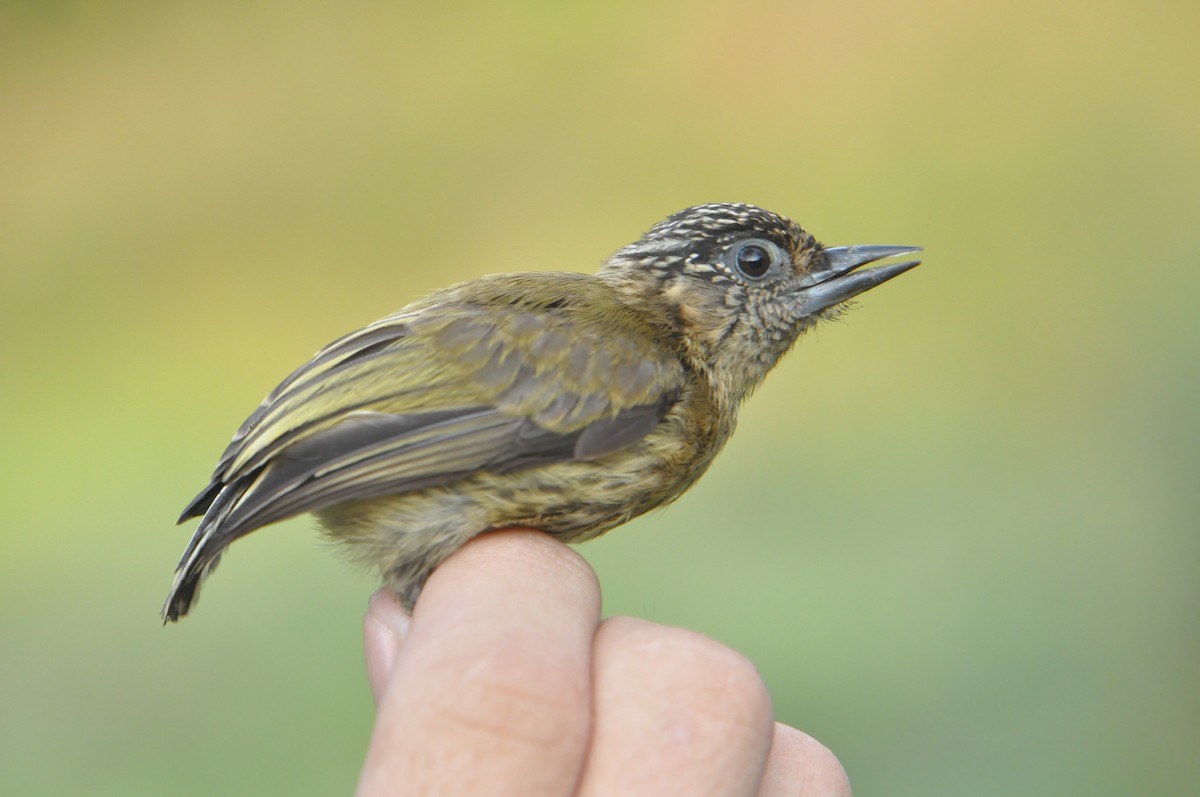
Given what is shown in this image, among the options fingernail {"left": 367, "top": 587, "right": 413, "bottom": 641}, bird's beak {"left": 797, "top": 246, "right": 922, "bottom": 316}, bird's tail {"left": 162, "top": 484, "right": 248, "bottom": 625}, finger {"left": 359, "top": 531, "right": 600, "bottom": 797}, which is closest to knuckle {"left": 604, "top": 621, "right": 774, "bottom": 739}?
finger {"left": 359, "top": 531, "right": 600, "bottom": 797}

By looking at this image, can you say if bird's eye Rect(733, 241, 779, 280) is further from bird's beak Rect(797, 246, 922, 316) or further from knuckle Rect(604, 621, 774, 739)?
knuckle Rect(604, 621, 774, 739)

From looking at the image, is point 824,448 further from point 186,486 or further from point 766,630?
point 186,486

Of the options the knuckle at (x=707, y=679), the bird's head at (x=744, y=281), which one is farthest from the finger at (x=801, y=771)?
the bird's head at (x=744, y=281)

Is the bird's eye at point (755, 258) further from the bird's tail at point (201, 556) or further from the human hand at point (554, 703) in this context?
the bird's tail at point (201, 556)

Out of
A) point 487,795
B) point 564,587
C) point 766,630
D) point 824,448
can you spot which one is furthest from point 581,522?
point 824,448

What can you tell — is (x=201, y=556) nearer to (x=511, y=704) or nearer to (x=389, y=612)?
(x=389, y=612)
